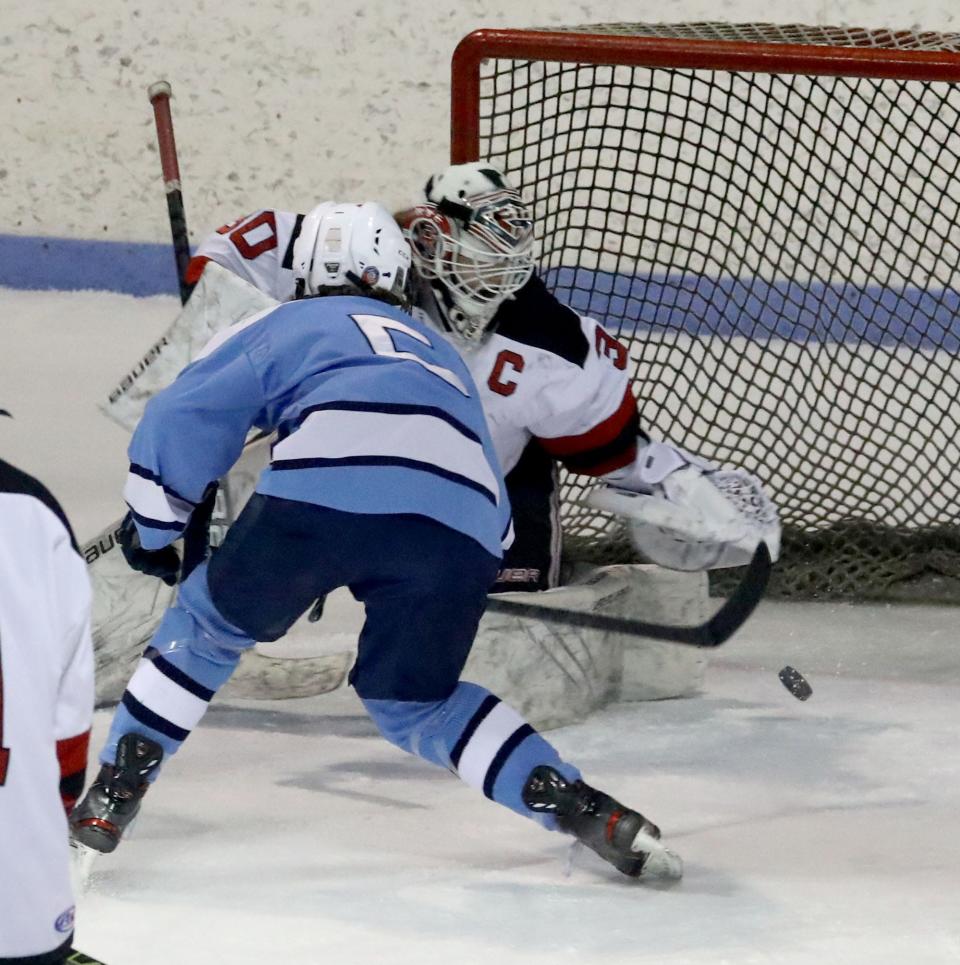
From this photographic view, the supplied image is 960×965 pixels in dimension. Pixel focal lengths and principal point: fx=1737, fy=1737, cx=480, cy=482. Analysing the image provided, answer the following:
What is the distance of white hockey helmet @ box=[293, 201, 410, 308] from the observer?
202 cm

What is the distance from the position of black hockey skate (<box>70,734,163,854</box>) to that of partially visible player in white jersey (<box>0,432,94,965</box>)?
747mm

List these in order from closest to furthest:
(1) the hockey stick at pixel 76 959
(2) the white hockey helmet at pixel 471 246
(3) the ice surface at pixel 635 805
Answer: (1) the hockey stick at pixel 76 959 < (3) the ice surface at pixel 635 805 < (2) the white hockey helmet at pixel 471 246

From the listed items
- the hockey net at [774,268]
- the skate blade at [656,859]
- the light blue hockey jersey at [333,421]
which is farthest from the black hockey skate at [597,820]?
the hockey net at [774,268]

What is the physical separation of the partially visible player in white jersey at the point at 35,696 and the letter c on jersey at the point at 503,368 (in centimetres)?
121

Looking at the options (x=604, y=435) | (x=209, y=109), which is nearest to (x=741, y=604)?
(x=604, y=435)

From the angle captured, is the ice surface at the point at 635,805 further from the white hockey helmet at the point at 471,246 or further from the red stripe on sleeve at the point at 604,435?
the white hockey helmet at the point at 471,246

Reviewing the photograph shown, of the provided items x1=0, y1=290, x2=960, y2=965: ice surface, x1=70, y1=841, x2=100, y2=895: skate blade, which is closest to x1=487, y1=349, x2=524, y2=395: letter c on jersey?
x1=0, y1=290, x2=960, y2=965: ice surface

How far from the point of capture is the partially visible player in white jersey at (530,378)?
2.27m

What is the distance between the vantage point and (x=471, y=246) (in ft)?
7.36

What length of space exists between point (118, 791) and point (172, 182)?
111 centimetres

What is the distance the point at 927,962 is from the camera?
1.72 metres

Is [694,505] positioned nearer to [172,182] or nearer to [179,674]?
[179,674]

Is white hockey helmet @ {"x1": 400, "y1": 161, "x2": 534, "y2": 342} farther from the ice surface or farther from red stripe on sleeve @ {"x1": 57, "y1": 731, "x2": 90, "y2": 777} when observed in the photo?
red stripe on sleeve @ {"x1": 57, "y1": 731, "x2": 90, "y2": 777}

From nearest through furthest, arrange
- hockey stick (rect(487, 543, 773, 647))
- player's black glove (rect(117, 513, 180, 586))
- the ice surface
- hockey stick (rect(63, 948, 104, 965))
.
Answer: hockey stick (rect(63, 948, 104, 965)) → the ice surface → player's black glove (rect(117, 513, 180, 586)) → hockey stick (rect(487, 543, 773, 647))
